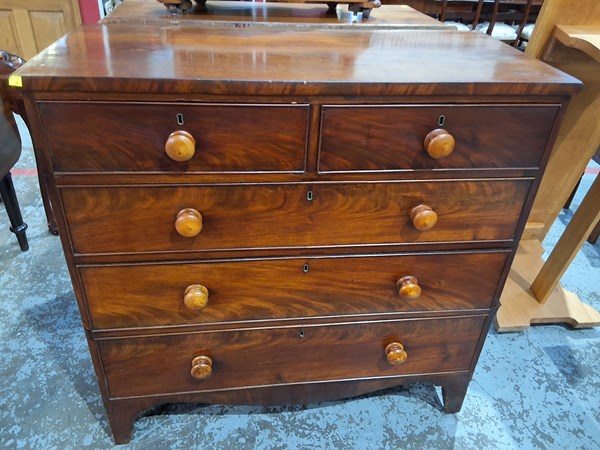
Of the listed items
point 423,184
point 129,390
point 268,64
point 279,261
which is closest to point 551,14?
point 423,184

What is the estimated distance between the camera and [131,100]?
76 cm

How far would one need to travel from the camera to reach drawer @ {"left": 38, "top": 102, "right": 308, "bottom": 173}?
0.77 metres

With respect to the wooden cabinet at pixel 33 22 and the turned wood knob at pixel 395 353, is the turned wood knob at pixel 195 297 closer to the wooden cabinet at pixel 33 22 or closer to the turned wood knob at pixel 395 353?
the turned wood knob at pixel 395 353

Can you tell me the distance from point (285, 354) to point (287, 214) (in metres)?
0.40

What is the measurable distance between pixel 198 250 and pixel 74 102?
35cm

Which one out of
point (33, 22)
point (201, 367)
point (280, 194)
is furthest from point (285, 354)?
point (33, 22)

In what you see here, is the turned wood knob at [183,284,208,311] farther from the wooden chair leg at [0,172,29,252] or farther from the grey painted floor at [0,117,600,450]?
the wooden chair leg at [0,172,29,252]

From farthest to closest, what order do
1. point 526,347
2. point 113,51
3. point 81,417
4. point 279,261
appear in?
point 526,347, point 81,417, point 279,261, point 113,51

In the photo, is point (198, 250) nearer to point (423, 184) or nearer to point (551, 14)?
point (423, 184)

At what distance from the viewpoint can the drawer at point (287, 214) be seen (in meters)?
0.86

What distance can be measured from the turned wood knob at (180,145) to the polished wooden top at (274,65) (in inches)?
2.9

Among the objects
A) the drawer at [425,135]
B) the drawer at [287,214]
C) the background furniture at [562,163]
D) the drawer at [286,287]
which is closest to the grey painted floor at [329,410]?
the background furniture at [562,163]

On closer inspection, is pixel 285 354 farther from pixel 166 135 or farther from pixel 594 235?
pixel 594 235

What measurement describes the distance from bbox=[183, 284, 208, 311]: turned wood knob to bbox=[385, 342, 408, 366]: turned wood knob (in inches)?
18.5
